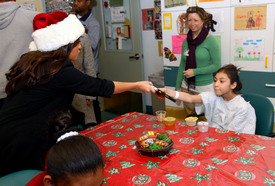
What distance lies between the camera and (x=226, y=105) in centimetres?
221

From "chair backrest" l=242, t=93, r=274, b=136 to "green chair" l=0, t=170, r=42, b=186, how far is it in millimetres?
1618

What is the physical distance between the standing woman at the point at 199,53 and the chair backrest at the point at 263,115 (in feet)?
2.66

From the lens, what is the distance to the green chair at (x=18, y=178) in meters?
1.36

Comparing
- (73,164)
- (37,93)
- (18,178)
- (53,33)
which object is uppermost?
(53,33)

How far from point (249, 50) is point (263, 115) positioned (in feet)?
3.11

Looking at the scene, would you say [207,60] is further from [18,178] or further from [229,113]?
[18,178]

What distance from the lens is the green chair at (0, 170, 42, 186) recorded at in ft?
4.48

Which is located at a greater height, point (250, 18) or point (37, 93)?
point (250, 18)

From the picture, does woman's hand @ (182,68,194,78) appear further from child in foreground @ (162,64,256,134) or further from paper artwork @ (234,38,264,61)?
child in foreground @ (162,64,256,134)

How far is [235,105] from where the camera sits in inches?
84.3

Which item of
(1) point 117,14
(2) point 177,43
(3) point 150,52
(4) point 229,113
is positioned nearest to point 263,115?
(4) point 229,113

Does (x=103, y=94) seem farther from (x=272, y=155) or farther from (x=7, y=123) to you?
(x=272, y=155)

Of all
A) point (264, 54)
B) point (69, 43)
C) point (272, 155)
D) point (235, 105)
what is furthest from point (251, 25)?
point (69, 43)

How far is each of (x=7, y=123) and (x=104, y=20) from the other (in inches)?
137
